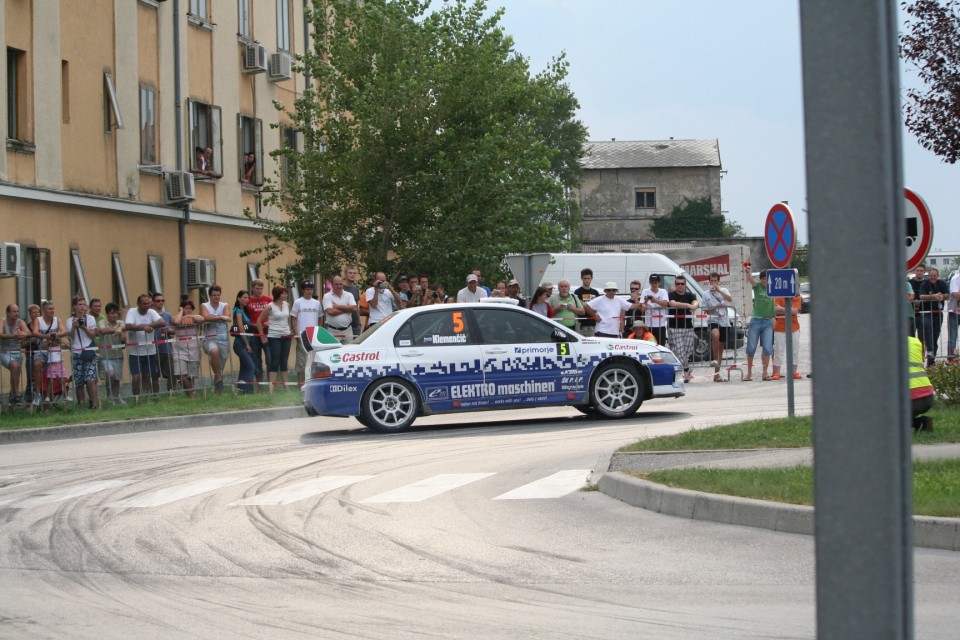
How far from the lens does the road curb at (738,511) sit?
7996 millimetres

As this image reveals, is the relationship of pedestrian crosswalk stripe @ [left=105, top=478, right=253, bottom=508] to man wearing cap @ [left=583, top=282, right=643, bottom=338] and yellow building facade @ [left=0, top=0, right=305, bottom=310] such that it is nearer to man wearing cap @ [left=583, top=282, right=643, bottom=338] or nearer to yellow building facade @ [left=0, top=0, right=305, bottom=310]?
man wearing cap @ [left=583, top=282, right=643, bottom=338]

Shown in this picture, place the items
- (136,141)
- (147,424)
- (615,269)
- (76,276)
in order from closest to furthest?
(147,424) < (76,276) < (136,141) < (615,269)

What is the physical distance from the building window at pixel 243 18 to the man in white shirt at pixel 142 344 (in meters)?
13.9

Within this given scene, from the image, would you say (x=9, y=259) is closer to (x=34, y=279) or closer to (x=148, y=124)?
(x=34, y=279)

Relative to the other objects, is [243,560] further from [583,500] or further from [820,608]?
[820,608]

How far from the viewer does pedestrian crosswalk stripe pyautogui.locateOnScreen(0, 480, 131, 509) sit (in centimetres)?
1128

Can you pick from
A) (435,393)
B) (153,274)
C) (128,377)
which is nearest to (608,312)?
(435,393)

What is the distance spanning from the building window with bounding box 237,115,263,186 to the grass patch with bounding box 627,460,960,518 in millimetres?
26084

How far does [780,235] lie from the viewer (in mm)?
16781

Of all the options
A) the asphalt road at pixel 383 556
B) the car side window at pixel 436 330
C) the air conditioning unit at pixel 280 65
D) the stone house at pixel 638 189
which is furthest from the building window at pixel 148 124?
the stone house at pixel 638 189

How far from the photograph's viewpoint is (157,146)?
3112cm

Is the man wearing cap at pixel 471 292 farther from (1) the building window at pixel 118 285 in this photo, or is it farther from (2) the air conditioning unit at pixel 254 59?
(2) the air conditioning unit at pixel 254 59

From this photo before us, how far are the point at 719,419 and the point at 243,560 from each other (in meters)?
9.97

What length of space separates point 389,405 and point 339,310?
5.62m
